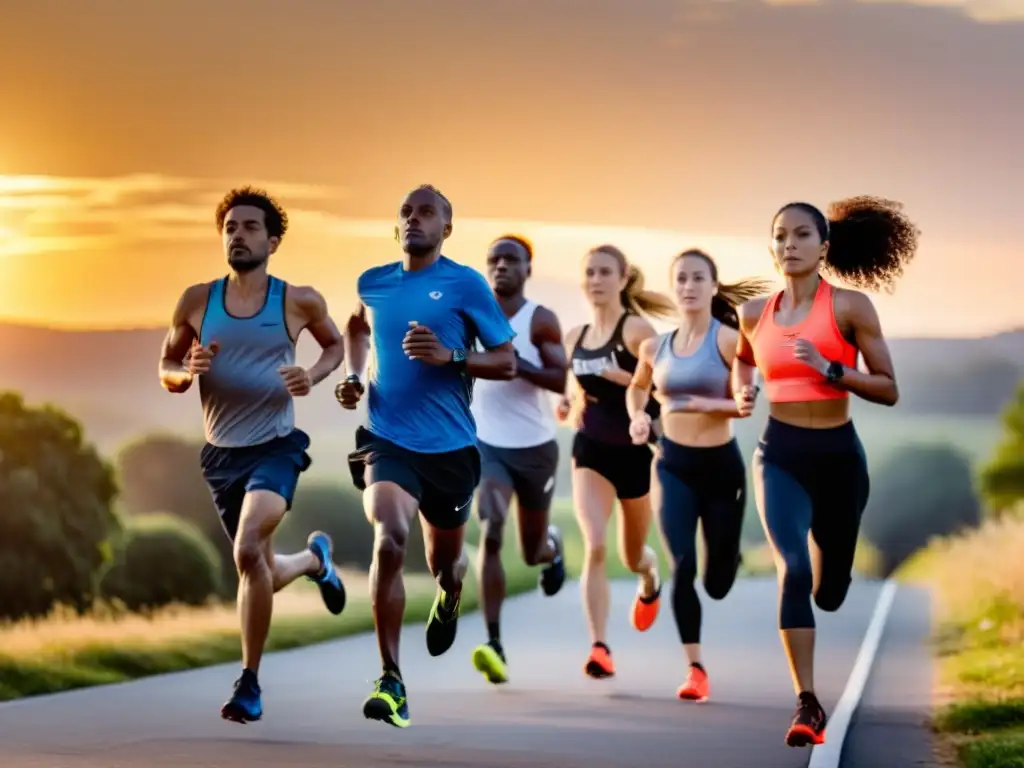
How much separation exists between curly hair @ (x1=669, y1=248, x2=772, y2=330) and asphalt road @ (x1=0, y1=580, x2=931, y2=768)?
2212 mm

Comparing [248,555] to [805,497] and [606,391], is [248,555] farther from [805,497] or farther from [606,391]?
[606,391]

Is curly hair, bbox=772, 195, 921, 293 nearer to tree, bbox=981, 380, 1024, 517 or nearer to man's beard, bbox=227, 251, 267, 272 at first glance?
man's beard, bbox=227, 251, 267, 272

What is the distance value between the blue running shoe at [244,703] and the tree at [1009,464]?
28.3 m

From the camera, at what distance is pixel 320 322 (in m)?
12.0

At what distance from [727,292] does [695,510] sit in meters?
1.44

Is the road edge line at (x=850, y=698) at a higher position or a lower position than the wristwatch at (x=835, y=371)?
lower

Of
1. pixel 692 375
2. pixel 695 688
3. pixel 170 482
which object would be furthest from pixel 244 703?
pixel 170 482

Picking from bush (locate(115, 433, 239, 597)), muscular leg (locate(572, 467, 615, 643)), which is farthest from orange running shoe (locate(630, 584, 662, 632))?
bush (locate(115, 433, 239, 597))

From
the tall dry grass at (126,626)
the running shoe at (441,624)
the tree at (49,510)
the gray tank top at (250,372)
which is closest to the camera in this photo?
the running shoe at (441,624)

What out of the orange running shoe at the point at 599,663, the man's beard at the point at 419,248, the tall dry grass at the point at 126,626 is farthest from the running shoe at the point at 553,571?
the man's beard at the point at 419,248

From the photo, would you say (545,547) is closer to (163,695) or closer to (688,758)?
(163,695)

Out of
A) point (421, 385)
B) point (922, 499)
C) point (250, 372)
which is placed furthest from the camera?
point (922, 499)

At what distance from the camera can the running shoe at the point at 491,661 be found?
1432cm

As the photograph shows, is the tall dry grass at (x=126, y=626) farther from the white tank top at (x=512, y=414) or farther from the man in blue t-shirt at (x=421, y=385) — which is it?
the man in blue t-shirt at (x=421, y=385)
